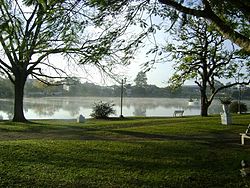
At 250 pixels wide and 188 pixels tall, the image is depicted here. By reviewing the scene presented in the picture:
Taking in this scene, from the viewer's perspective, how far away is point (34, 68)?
25906 mm

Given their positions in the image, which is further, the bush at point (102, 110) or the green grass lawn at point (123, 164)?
the bush at point (102, 110)

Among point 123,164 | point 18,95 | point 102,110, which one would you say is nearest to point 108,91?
point 102,110

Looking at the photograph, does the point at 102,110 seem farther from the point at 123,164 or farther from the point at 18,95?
the point at 123,164

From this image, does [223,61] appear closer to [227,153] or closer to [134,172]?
[227,153]

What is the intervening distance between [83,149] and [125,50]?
3.20 meters

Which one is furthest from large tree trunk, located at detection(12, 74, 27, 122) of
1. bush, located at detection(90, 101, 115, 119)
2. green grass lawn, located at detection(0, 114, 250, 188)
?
green grass lawn, located at detection(0, 114, 250, 188)

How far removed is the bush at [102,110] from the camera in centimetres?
3150

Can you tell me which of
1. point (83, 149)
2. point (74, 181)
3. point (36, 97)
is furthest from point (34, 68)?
point (36, 97)

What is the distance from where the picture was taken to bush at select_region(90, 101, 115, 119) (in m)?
31.5

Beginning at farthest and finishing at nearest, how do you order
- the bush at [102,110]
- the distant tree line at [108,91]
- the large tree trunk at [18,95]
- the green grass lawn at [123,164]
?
the distant tree line at [108,91] → the bush at [102,110] → the large tree trunk at [18,95] → the green grass lawn at [123,164]

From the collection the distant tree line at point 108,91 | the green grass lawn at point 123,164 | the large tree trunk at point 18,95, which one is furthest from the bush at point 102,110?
the green grass lawn at point 123,164

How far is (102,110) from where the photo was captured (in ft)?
104

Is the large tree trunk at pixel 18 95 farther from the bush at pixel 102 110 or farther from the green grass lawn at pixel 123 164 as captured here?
the green grass lawn at pixel 123 164

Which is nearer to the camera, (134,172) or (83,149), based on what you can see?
(134,172)
